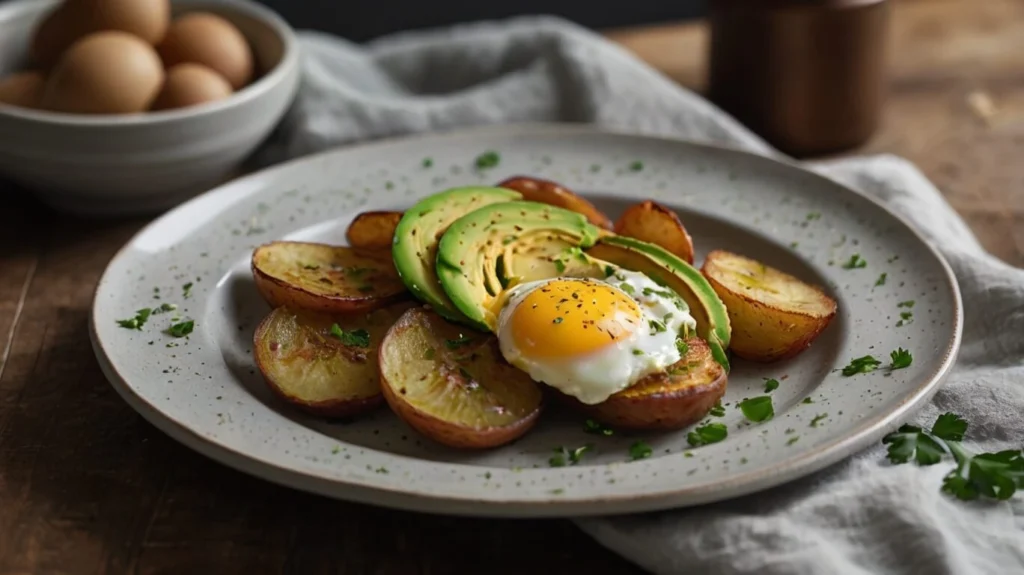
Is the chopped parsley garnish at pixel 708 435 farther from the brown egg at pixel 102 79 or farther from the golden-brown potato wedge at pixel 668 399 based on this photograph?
the brown egg at pixel 102 79

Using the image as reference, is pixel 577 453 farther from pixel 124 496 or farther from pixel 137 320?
pixel 137 320

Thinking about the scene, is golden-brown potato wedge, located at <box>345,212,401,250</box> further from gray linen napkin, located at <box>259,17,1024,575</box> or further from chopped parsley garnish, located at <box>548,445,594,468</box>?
gray linen napkin, located at <box>259,17,1024,575</box>

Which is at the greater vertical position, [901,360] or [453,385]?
[901,360]

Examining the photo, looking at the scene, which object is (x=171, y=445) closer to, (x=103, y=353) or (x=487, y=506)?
(x=103, y=353)

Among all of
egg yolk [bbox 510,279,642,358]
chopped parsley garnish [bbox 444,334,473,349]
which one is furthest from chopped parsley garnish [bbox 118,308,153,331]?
egg yolk [bbox 510,279,642,358]

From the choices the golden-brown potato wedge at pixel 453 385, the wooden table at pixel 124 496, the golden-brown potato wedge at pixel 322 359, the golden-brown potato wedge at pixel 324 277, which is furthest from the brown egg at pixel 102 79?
the golden-brown potato wedge at pixel 453 385

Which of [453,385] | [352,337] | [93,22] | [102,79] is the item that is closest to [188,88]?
[102,79]

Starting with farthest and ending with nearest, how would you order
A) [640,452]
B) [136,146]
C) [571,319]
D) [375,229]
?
1. [136,146]
2. [375,229]
3. [571,319]
4. [640,452]
